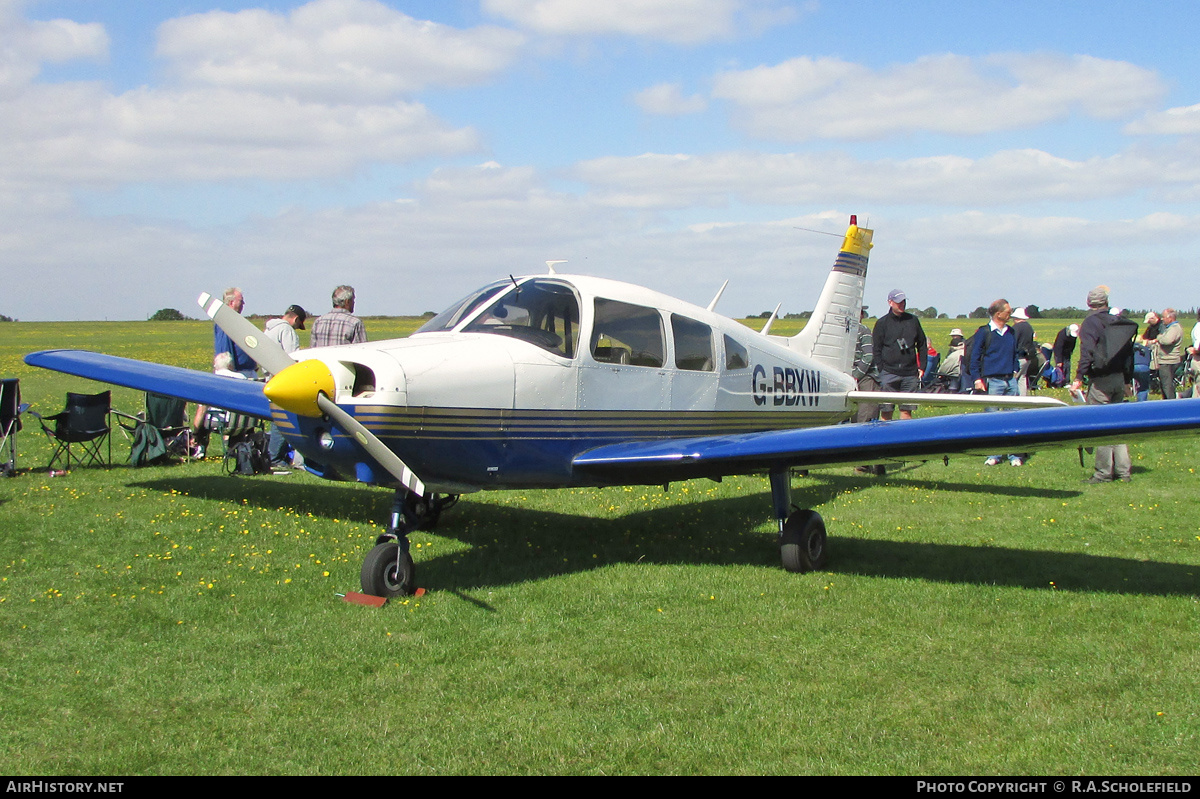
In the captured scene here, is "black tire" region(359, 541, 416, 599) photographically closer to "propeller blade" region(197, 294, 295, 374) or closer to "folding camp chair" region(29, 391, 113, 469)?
"propeller blade" region(197, 294, 295, 374)

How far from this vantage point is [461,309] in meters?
7.07

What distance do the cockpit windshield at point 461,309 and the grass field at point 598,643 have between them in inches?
74.9

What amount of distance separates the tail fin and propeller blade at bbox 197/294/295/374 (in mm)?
6783

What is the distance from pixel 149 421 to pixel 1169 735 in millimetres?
12066

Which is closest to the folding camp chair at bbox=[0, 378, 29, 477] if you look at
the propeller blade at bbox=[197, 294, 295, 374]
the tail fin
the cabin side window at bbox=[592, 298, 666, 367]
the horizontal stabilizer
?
the propeller blade at bbox=[197, 294, 295, 374]

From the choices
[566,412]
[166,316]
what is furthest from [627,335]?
[166,316]

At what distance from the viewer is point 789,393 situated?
957cm

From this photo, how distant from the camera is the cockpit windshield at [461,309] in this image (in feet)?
22.9

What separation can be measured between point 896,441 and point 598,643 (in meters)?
2.60

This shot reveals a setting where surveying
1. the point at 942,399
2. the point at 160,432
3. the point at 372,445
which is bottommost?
the point at 160,432

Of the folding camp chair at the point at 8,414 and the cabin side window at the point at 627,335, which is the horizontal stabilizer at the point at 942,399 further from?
the folding camp chair at the point at 8,414

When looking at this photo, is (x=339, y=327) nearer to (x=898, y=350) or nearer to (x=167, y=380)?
(x=167, y=380)

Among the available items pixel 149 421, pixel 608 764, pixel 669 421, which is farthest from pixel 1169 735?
pixel 149 421

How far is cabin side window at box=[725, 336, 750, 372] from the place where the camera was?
8.60m
